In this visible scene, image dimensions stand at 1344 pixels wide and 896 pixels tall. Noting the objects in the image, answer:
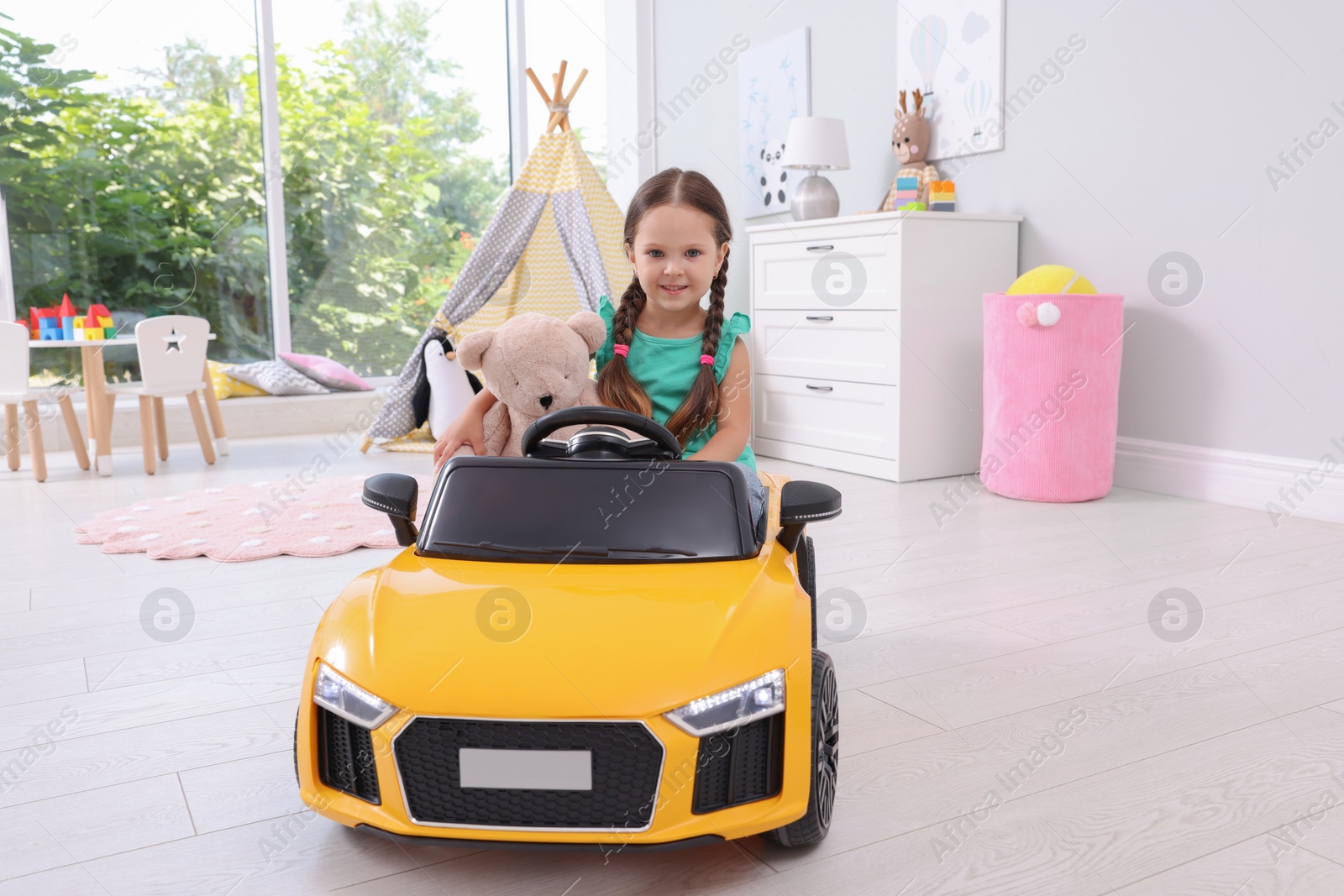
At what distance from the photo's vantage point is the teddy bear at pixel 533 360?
2021mm

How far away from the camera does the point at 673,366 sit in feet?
6.73

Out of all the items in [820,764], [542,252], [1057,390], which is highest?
[542,252]

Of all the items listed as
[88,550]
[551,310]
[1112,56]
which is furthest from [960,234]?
[88,550]

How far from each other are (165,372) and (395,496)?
3.49m

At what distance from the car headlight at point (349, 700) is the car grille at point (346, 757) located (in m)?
0.02

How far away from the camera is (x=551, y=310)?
5.22 meters

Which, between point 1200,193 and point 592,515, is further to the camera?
point 1200,193

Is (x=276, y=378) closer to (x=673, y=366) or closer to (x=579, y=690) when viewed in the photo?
(x=673, y=366)

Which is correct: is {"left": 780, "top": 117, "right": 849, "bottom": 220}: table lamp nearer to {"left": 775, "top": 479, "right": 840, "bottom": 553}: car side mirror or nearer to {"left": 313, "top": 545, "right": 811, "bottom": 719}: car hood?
{"left": 775, "top": 479, "right": 840, "bottom": 553}: car side mirror

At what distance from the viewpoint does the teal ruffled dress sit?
2.01 meters

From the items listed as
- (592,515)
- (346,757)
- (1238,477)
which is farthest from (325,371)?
(346,757)

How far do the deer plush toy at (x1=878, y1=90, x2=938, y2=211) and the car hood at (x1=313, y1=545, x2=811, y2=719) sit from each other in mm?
3265

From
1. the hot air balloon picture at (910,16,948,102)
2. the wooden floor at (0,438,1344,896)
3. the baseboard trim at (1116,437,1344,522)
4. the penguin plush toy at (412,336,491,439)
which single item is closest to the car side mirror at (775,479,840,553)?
the wooden floor at (0,438,1344,896)

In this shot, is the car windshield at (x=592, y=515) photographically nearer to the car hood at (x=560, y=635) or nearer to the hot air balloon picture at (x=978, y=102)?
the car hood at (x=560, y=635)
